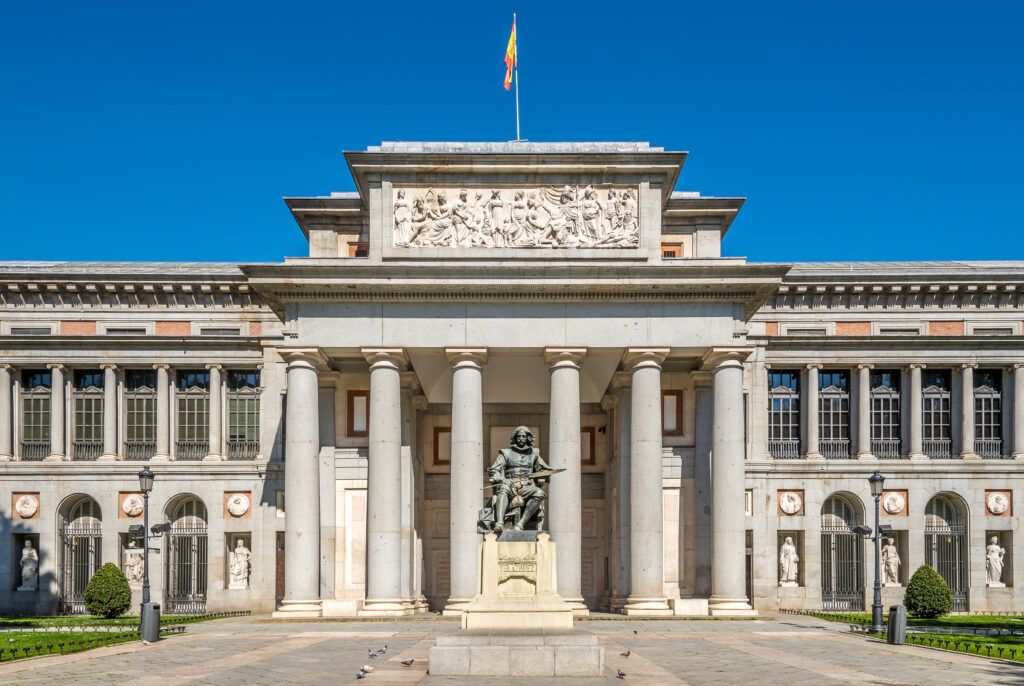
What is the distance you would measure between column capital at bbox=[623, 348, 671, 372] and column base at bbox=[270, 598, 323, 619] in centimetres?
1632

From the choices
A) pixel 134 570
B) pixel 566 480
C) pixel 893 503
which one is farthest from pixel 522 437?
pixel 893 503

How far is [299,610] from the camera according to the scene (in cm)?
4453

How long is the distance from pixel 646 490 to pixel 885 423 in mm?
21453

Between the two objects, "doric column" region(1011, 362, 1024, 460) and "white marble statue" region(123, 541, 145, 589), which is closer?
"white marble statue" region(123, 541, 145, 589)

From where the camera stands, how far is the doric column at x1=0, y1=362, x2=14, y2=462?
58.1 m

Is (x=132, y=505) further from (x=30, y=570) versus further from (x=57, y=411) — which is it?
(x=57, y=411)

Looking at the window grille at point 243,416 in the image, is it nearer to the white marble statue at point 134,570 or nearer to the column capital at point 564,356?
the white marble statue at point 134,570

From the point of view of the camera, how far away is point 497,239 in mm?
46281

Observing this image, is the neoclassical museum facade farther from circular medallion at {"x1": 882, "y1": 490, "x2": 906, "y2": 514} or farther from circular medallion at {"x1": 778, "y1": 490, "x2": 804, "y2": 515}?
circular medallion at {"x1": 778, "y1": 490, "x2": 804, "y2": 515}

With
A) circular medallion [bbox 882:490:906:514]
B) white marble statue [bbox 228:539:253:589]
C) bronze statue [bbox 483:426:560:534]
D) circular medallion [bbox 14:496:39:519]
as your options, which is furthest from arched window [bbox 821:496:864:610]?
circular medallion [bbox 14:496:39:519]

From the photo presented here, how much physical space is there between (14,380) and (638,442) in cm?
3431

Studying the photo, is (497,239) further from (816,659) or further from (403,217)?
(816,659)

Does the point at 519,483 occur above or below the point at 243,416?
below

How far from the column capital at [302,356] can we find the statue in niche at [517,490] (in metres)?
20.2
